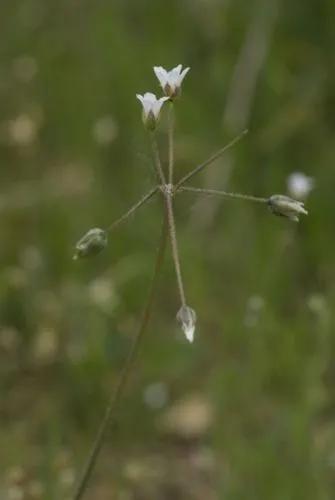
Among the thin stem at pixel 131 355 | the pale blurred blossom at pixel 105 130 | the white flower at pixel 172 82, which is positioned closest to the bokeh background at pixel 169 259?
the pale blurred blossom at pixel 105 130

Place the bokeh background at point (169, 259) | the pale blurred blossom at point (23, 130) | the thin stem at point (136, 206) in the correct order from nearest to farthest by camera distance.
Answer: the thin stem at point (136, 206), the bokeh background at point (169, 259), the pale blurred blossom at point (23, 130)

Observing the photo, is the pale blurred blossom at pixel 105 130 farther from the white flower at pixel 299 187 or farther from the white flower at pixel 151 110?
the white flower at pixel 151 110

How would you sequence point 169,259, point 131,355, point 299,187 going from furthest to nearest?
point 169,259 < point 299,187 < point 131,355

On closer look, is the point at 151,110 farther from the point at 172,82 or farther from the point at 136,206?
the point at 136,206

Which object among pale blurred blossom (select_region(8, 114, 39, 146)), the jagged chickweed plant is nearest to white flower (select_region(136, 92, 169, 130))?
the jagged chickweed plant

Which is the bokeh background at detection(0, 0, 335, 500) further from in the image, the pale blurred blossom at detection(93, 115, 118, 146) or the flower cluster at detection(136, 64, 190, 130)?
the flower cluster at detection(136, 64, 190, 130)

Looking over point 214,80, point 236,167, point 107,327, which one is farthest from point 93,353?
point 214,80

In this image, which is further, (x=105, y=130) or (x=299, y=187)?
(x=105, y=130)

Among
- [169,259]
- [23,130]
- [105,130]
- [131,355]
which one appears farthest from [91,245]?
[23,130]
